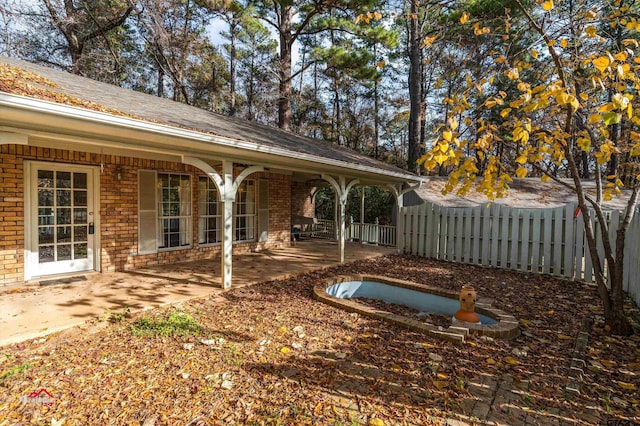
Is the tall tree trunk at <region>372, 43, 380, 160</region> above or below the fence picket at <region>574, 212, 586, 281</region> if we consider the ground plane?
above

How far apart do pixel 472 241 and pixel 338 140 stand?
14.7 metres

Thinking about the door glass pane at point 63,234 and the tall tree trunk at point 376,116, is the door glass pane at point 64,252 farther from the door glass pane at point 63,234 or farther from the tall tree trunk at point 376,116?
the tall tree trunk at point 376,116

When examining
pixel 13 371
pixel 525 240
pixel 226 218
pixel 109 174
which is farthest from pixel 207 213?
pixel 525 240

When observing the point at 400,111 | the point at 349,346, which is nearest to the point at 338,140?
the point at 400,111

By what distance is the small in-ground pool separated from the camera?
5.53 meters

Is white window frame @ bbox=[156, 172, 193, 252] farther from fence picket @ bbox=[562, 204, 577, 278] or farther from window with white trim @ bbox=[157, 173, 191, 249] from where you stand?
fence picket @ bbox=[562, 204, 577, 278]

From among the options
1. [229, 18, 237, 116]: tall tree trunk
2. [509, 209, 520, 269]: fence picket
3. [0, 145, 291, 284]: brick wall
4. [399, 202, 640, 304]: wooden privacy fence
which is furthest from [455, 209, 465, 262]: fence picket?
[229, 18, 237, 116]: tall tree trunk

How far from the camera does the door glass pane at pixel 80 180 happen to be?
6.06 m

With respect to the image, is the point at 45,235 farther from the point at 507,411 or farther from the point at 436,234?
the point at 436,234

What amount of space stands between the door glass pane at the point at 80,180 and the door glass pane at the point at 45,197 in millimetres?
399

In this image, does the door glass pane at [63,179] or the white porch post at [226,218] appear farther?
the door glass pane at [63,179]

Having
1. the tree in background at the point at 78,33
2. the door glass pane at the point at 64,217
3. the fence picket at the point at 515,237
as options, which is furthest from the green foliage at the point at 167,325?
the tree in background at the point at 78,33

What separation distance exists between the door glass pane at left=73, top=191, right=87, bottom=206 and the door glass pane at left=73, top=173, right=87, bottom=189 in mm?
112

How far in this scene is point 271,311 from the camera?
15.5 feet
